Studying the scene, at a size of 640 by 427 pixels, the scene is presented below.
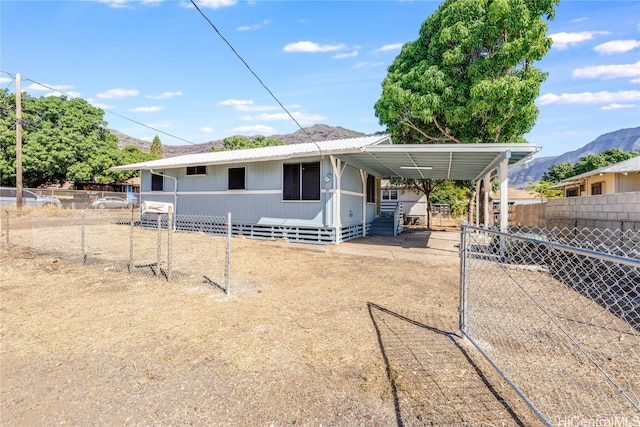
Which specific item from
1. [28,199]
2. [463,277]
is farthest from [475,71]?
[28,199]

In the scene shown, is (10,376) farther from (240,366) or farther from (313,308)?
(313,308)

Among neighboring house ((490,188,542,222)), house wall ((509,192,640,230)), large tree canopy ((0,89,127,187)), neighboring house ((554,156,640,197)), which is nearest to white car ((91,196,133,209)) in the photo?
large tree canopy ((0,89,127,187))

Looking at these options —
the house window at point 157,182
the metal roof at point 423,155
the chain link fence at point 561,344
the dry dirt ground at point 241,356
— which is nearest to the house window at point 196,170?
the metal roof at point 423,155

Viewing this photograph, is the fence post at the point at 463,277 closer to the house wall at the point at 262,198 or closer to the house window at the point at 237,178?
the house wall at the point at 262,198

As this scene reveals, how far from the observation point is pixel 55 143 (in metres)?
26.7

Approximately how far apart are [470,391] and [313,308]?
2258 millimetres

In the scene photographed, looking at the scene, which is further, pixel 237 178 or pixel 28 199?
pixel 28 199

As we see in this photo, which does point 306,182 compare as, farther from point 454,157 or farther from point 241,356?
point 241,356

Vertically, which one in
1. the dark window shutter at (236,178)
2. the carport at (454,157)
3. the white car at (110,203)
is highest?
the carport at (454,157)

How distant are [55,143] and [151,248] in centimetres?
2642

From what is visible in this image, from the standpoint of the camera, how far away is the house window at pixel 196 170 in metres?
12.6

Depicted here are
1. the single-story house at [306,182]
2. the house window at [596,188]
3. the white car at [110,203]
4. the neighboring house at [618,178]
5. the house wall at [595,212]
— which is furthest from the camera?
the white car at [110,203]

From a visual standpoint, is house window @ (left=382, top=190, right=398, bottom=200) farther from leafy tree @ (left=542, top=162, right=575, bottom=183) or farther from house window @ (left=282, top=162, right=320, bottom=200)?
leafy tree @ (left=542, top=162, right=575, bottom=183)

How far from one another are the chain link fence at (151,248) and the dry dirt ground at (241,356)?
24.7 inches
